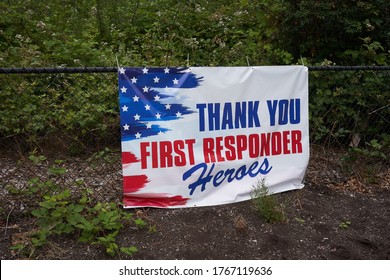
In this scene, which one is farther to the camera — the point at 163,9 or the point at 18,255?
the point at 163,9

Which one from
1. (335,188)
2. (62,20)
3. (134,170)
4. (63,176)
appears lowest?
(335,188)

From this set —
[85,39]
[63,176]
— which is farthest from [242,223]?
[85,39]

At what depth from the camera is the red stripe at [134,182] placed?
140 inches

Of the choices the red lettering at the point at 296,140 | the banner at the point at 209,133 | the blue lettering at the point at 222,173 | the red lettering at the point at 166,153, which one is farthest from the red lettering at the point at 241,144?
the red lettering at the point at 166,153

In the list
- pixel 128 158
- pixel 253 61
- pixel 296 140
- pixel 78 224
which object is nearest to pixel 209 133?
pixel 128 158

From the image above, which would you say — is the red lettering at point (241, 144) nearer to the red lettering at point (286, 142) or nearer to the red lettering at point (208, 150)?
the red lettering at point (208, 150)

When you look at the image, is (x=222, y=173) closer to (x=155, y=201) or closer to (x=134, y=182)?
(x=155, y=201)

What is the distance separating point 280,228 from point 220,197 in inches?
23.9

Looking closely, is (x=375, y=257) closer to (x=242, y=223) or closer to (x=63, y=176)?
(x=242, y=223)

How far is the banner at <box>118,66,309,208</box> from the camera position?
353cm

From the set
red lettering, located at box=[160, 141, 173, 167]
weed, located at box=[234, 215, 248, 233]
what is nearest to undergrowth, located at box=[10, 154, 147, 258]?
red lettering, located at box=[160, 141, 173, 167]

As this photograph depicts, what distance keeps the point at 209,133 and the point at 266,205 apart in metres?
0.76

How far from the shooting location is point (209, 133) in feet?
12.3

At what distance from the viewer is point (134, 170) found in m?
3.54
